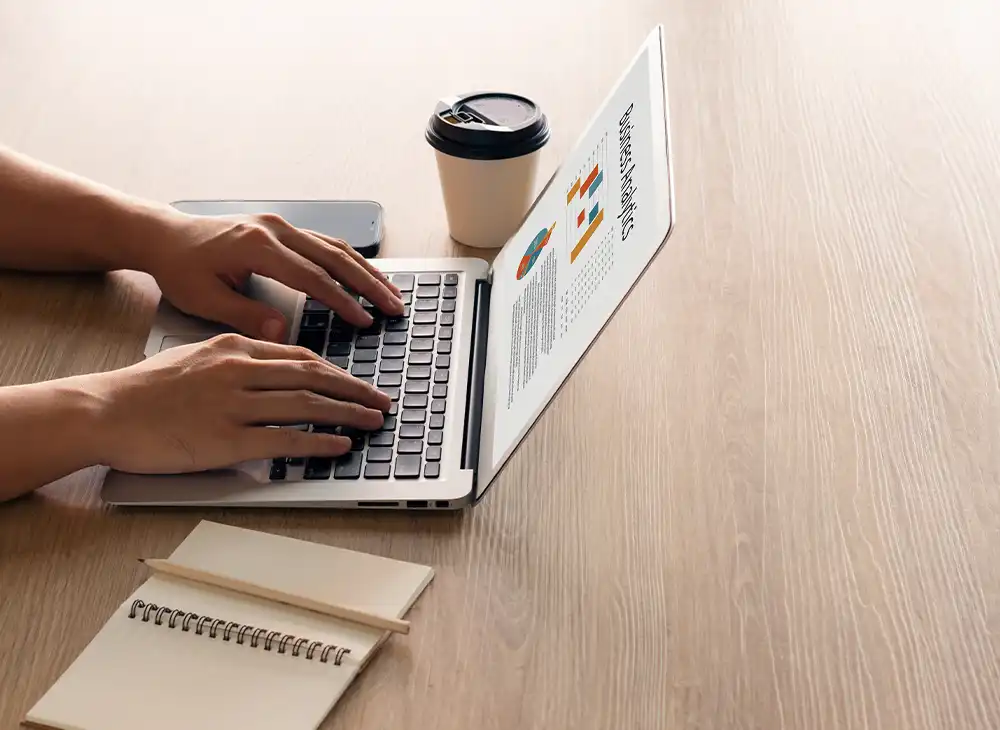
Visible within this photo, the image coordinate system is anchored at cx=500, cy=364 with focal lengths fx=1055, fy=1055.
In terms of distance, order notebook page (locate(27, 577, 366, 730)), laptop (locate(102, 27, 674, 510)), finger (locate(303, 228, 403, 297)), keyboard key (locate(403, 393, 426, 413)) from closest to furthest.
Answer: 1. notebook page (locate(27, 577, 366, 730))
2. laptop (locate(102, 27, 674, 510))
3. keyboard key (locate(403, 393, 426, 413))
4. finger (locate(303, 228, 403, 297))

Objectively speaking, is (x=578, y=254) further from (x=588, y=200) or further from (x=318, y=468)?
(x=318, y=468)

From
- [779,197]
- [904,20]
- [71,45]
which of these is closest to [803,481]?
[779,197]

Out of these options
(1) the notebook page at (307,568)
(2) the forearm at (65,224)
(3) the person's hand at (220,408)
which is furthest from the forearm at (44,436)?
(2) the forearm at (65,224)

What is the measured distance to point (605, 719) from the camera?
66cm

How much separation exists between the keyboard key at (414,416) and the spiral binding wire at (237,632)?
21cm

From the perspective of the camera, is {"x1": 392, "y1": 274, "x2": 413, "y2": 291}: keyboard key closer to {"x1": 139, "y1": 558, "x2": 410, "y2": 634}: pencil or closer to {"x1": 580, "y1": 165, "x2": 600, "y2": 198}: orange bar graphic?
{"x1": 580, "y1": 165, "x2": 600, "y2": 198}: orange bar graphic

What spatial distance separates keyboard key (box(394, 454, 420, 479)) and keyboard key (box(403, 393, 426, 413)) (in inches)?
2.4

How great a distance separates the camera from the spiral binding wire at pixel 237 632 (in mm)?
682

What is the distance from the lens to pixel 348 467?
0.81 metres

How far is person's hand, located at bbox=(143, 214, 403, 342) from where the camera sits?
0.94 meters

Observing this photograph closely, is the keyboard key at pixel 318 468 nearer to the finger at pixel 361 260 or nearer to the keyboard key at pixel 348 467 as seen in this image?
the keyboard key at pixel 348 467

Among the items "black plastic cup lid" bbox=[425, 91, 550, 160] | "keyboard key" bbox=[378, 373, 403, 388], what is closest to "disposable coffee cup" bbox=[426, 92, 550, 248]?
"black plastic cup lid" bbox=[425, 91, 550, 160]

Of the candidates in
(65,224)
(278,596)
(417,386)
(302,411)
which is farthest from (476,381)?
(65,224)

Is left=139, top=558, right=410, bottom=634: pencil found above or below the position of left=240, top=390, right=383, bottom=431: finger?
below
